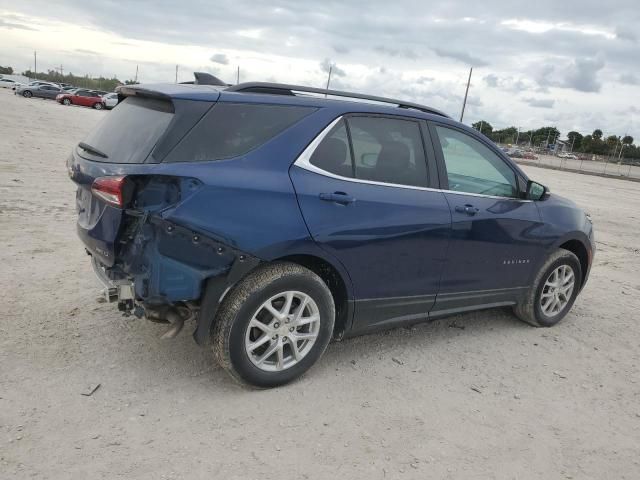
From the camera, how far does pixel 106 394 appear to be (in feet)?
11.0

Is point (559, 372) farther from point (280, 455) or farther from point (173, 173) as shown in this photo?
point (173, 173)

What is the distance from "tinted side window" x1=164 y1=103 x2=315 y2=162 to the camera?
3.21 metres

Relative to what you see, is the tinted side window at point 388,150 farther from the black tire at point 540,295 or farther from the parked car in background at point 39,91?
the parked car in background at point 39,91

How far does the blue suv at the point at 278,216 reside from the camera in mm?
3158

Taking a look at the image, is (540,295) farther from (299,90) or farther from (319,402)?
(299,90)

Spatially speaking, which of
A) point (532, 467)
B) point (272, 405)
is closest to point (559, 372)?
point (532, 467)

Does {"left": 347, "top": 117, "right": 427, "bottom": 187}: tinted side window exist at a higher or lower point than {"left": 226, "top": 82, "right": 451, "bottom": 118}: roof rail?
lower

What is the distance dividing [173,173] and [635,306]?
5248mm

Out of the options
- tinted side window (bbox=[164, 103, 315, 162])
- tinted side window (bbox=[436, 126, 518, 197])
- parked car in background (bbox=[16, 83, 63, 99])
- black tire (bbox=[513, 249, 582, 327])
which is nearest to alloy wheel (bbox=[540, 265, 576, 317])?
black tire (bbox=[513, 249, 582, 327])

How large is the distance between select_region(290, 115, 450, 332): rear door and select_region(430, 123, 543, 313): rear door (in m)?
0.15

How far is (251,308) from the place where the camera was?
331 centimetres

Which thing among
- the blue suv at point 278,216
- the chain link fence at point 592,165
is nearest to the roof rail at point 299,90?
the blue suv at point 278,216

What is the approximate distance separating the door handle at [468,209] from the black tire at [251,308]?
127 cm

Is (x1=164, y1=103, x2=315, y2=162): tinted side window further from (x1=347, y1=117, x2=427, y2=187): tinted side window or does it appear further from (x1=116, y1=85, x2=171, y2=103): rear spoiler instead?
(x1=347, y1=117, x2=427, y2=187): tinted side window
